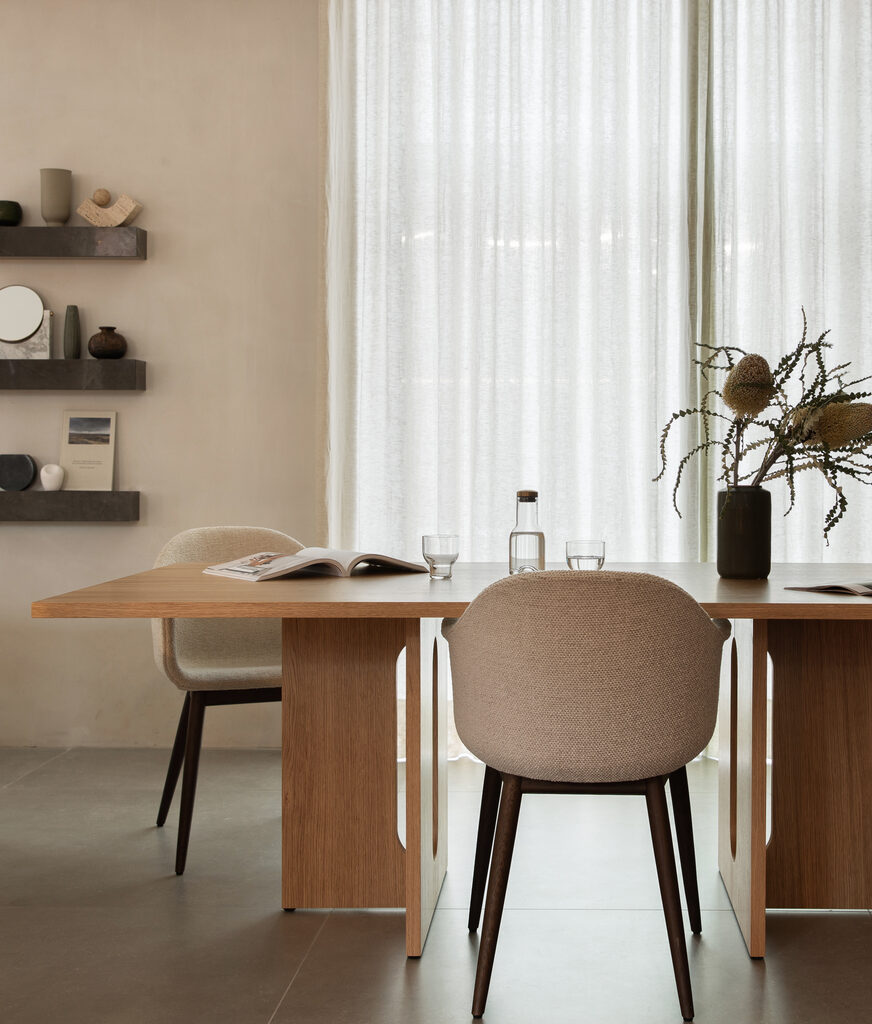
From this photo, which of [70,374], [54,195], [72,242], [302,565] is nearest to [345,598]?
[302,565]

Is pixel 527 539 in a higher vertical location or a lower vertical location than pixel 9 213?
lower

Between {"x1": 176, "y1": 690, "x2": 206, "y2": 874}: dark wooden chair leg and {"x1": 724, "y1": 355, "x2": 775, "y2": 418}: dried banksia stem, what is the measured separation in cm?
144

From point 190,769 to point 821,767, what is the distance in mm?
1455

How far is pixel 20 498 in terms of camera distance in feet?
12.1

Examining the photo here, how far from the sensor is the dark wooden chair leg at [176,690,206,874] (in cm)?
252

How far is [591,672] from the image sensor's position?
1.69 meters

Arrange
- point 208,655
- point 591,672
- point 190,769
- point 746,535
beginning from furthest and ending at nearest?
point 208,655 < point 190,769 < point 746,535 < point 591,672

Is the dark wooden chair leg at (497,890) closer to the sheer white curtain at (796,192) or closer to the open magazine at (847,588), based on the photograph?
the open magazine at (847,588)

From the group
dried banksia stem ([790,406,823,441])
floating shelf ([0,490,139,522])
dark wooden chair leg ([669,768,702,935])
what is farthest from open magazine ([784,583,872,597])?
floating shelf ([0,490,139,522])

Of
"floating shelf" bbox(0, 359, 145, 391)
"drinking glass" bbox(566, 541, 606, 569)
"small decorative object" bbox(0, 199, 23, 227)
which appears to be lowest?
"drinking glass" bbox(566, 541, 606, 569)

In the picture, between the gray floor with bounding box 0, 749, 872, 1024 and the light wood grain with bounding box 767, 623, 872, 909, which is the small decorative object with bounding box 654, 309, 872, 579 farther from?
the gray floor with bounding box 0, 749, 872, 1024

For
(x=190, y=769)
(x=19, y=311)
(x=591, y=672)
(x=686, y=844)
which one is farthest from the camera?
(x=19, y=311)

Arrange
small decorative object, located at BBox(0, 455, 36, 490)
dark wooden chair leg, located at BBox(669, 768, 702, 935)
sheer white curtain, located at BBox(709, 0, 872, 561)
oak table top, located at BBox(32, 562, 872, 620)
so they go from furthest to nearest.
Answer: small decorative object, located at BBox(0, 455, 36, 490), sheer white curtain, located at BBox(709, 0, 872, 561), dark wooden chair leg, located at BBox(669, 768, 702, 935), oak table top, located at BBox(32, 562, 872, 620)

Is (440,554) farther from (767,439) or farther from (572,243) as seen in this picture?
(572,243)
